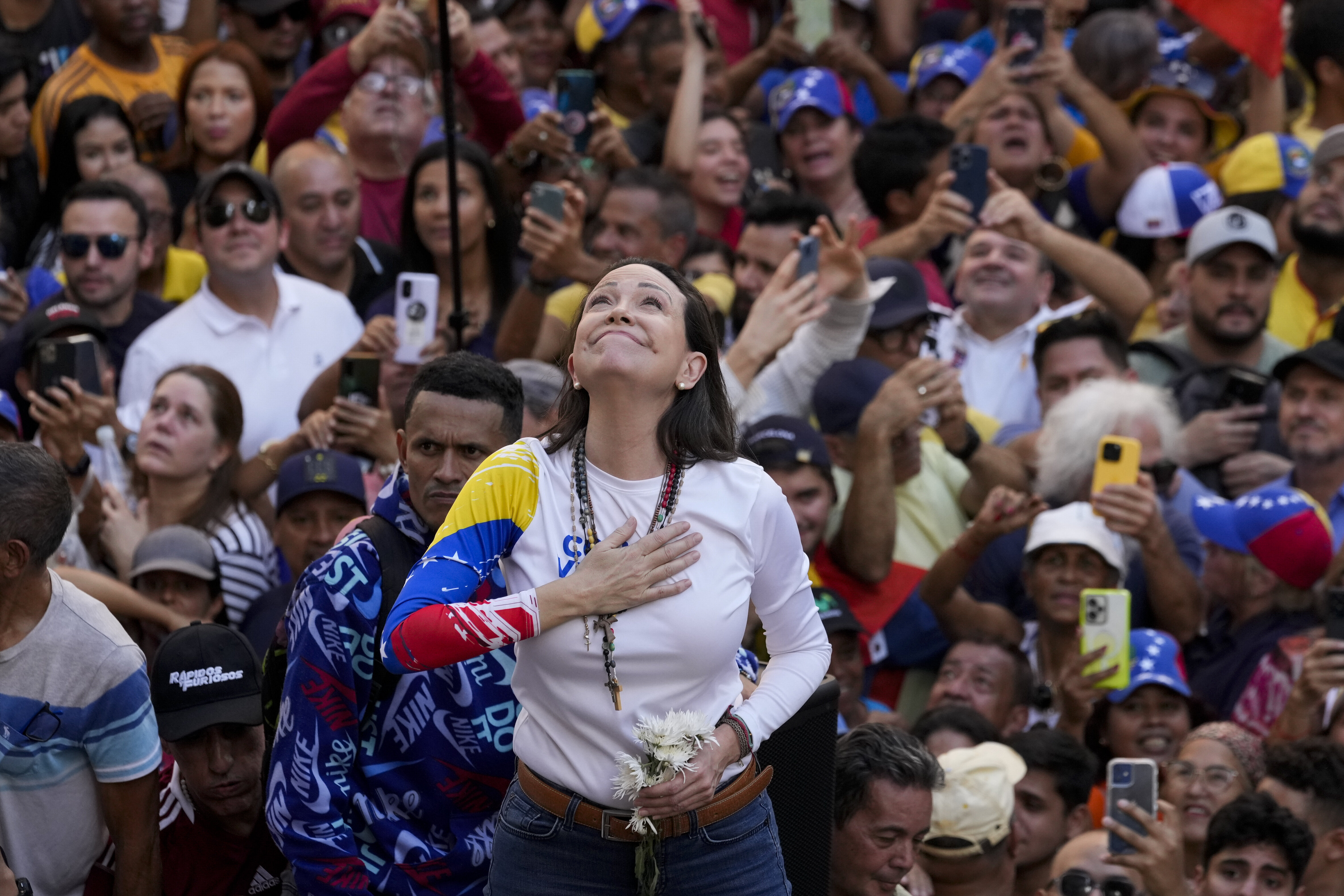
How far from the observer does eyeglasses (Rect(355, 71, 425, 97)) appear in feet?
25.1

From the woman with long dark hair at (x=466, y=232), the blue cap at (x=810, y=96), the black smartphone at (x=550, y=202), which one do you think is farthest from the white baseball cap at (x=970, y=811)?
the blue cap at (x=810, y=96)

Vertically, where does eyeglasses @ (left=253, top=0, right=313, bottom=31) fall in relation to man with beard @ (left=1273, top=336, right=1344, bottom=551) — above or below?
above

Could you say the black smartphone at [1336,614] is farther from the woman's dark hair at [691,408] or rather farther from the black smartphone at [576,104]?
the black smartphone at [576,104]

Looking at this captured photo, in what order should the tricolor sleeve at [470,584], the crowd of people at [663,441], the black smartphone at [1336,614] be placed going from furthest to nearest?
the black smartphone at [1336,614] → the crowd of people at [663,441] → the tricolor sleeve at [470,584]

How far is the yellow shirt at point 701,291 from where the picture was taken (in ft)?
22.7

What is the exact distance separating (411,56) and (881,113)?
2793mm

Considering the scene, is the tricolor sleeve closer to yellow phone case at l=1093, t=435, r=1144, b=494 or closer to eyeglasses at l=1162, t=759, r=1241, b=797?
eyeglasses at l=1162, t=759, r=1241, b=797

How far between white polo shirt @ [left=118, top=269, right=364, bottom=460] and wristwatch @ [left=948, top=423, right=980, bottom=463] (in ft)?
7.67

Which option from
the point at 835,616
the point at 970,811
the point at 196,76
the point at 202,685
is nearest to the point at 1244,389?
→ the point at 835,616

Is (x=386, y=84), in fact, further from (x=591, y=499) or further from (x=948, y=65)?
(x=591, y=499)

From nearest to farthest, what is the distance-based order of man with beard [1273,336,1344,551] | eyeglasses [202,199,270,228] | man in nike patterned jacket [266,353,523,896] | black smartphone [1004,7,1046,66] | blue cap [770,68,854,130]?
man in nike patterned jacket [266,353,523,896] → man with beard [1273,336,1344,551] → eyeglasses [202,199,270,228] → black smartphone [1004,7,1046,66] → blue cap [770,68,854,130]

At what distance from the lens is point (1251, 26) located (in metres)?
8.32

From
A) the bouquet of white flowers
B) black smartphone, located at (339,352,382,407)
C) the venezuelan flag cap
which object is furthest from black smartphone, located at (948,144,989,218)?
the bouquet of white flowers

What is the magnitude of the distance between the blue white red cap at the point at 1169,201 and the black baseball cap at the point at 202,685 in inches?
204
